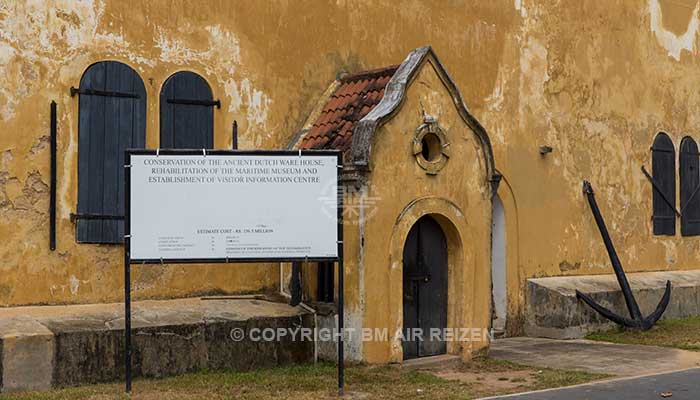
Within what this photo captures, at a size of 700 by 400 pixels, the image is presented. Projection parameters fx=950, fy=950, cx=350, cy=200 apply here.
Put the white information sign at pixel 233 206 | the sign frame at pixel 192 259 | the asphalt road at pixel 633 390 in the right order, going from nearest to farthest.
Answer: the sign frame at pixel 192 259 < the white information sign at pixel 233 206 < the asphalt road at pixel 633 390

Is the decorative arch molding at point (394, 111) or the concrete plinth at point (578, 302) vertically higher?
the decorative arch molding at point (394, 111)

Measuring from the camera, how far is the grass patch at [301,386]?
977 centimetres

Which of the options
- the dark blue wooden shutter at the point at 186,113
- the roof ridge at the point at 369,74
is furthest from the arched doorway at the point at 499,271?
the dark blue wooden shutter at the point at 186,113

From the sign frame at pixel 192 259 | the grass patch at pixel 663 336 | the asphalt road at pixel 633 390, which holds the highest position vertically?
the sign frame at pixel 192 259

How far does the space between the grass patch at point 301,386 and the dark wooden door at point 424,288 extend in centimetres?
83

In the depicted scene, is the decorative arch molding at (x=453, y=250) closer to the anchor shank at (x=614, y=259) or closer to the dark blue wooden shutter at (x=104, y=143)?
the dark blue wooden shutter at (x=104, y=143)

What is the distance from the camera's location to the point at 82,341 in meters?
10.2

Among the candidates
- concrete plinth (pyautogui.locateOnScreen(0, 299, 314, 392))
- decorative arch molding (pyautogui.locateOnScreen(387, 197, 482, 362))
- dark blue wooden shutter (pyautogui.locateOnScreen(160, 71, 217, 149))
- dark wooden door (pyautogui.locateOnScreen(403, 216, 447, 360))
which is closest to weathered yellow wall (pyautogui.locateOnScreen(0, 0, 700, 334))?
dark blue wooden shutter (pyautogui.locateOnScreen(160, 71, 217, 149))

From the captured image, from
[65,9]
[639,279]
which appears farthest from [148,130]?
[639,279]

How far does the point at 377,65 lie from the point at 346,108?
160 centimetres

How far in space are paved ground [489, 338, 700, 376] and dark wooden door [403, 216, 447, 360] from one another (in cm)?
118

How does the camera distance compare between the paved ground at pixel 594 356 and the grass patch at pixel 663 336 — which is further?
the grass patch at pixel 663 336

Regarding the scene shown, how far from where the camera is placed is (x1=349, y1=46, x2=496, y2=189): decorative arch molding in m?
11.3

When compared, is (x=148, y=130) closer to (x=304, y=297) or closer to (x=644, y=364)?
(x=304, y=297)
